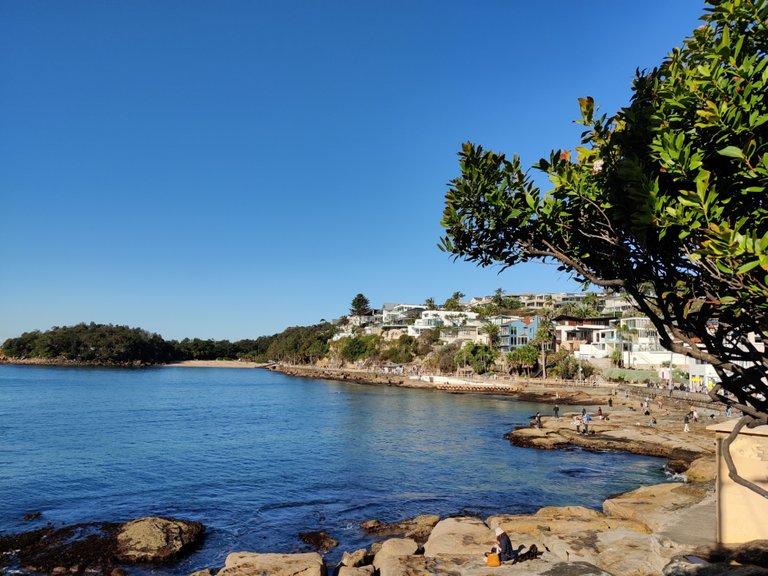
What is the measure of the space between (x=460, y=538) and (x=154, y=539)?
482 inches

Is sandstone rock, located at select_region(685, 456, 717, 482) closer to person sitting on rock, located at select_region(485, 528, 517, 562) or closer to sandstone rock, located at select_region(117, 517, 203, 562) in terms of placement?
person sitting on rock, located at select_region(485, 528, 517, 562)

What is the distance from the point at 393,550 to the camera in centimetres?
1853

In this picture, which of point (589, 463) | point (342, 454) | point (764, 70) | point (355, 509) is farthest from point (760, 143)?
point (342, 454)

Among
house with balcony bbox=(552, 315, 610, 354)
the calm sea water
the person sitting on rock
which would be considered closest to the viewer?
the person sitting on rock

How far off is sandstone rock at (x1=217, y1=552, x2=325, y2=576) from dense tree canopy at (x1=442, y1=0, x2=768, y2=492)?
42.9ft

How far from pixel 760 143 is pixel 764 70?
2.26 feet

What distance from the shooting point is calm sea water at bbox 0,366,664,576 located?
2608 centimetres

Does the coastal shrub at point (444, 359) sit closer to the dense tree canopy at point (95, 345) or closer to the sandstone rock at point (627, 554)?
the dense tree canopy at point (95, 345)

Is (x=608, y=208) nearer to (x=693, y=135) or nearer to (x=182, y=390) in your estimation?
(x=693, y=135)

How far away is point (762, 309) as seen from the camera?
17.4ft

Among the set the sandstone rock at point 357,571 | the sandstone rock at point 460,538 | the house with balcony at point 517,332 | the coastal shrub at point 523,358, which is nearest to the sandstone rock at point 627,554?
the sandstone rock at point 460,538

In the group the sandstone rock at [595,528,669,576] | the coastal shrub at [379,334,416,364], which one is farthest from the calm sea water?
the coastal shrub at [379,334,416,364]

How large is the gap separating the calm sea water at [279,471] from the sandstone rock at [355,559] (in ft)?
6.79

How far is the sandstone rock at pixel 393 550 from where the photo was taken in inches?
714
